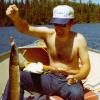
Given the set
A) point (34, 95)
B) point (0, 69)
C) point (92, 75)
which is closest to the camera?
point (34, 95)

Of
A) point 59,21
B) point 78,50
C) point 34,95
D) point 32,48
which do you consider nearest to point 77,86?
point 78,50

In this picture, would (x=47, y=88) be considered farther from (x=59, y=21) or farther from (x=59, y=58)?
(x=59, y=21)

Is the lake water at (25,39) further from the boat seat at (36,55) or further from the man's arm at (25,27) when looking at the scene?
the man's arm at (25,27)

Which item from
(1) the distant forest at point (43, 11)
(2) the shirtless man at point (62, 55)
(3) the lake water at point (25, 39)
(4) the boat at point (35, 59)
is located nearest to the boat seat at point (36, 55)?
(4) the boat at point (35, 59)

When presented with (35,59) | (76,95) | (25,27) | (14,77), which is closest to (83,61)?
(76,95)

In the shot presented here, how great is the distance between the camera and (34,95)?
462cm

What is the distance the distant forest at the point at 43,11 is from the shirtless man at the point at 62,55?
181 feet

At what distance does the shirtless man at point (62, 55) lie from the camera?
12.4 feet

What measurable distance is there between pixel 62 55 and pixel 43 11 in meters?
74.4

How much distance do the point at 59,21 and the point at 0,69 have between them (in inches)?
84.6

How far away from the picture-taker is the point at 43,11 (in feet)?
256

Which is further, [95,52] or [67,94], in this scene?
[95,52]

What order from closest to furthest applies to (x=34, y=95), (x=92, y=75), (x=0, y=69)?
1. (x=34, y=95)
2. (x=0, y=69)
3. (x=92, y=75)

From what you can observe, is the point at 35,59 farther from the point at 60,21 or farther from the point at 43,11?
the point at 43,11
